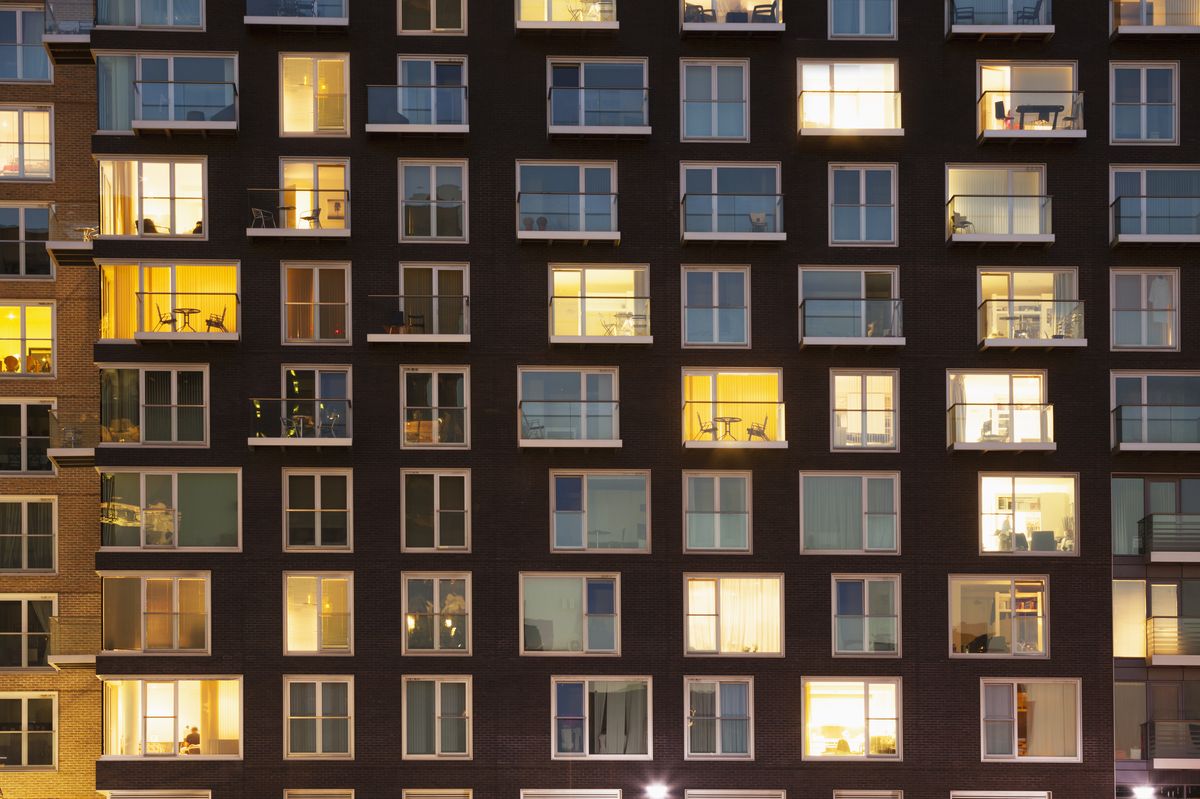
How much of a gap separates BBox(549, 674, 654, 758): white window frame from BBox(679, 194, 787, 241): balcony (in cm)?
1158

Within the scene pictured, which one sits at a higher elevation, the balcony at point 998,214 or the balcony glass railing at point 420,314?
the balcony at point 998,214

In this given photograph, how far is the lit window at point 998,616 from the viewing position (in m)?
31.9

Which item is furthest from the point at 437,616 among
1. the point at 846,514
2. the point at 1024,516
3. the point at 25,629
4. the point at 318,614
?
the point at 1024,516

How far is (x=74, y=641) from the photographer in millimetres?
32969

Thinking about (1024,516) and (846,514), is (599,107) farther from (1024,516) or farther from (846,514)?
(1024,516)

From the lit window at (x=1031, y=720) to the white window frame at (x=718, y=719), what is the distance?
19.4ft

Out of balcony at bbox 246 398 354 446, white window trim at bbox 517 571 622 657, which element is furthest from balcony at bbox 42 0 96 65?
white window trim at bbox 517 571 622 657

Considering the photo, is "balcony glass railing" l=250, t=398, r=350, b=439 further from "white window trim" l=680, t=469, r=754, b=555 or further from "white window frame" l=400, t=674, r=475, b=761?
"white window trim" l=680, t=469, r=754, b=555

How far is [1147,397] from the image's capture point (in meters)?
32.6

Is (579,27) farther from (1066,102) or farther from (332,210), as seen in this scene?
(1066,102)

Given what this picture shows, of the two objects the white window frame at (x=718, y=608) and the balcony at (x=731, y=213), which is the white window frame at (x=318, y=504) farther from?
the balcony at (x=731, y=213)

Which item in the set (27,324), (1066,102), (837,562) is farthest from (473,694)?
(1066,102)

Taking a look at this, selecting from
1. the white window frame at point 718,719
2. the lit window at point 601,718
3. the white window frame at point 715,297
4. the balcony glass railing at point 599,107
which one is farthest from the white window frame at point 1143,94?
the lit window at point 601,718

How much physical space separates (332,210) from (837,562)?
15857 millimetres
